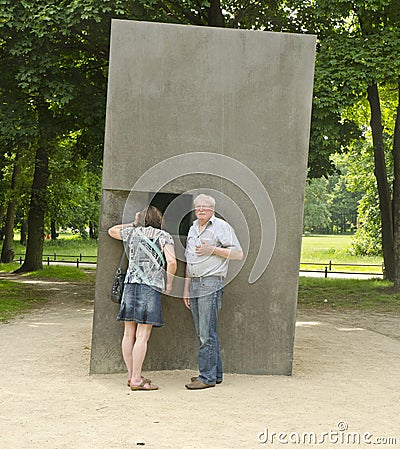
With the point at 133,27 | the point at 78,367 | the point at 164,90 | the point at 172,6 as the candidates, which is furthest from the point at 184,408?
the point at 172,6

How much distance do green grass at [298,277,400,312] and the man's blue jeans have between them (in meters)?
9.79

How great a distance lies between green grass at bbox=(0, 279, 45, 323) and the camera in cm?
1505

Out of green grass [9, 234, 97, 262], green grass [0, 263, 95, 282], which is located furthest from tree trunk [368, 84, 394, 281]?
green grass [9, 234, 97, 262]

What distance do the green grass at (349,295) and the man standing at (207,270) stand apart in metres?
9.82

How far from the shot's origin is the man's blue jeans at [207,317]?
7.60 metres

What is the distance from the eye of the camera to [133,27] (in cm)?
827

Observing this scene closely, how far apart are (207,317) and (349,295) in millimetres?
12816

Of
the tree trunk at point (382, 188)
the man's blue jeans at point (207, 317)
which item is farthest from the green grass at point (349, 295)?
the man's blue jeans at point (207, 317)

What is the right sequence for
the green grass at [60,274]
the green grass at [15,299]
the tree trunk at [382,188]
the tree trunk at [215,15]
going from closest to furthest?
the green grass at [15,299] < the tree trunk at [215,15] < the tree trunk at [382,188] < the green grass at [60,274]

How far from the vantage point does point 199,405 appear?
6898 mm

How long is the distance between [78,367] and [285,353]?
2512mm

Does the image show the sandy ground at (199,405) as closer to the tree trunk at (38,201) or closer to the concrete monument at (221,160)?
the concrete monument at (221,160)

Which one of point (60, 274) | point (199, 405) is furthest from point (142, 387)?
point (60, 274)

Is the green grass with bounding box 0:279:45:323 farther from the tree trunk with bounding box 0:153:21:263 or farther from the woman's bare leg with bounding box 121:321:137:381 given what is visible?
the woman's bare leg with bounding box 121:321:137:381
